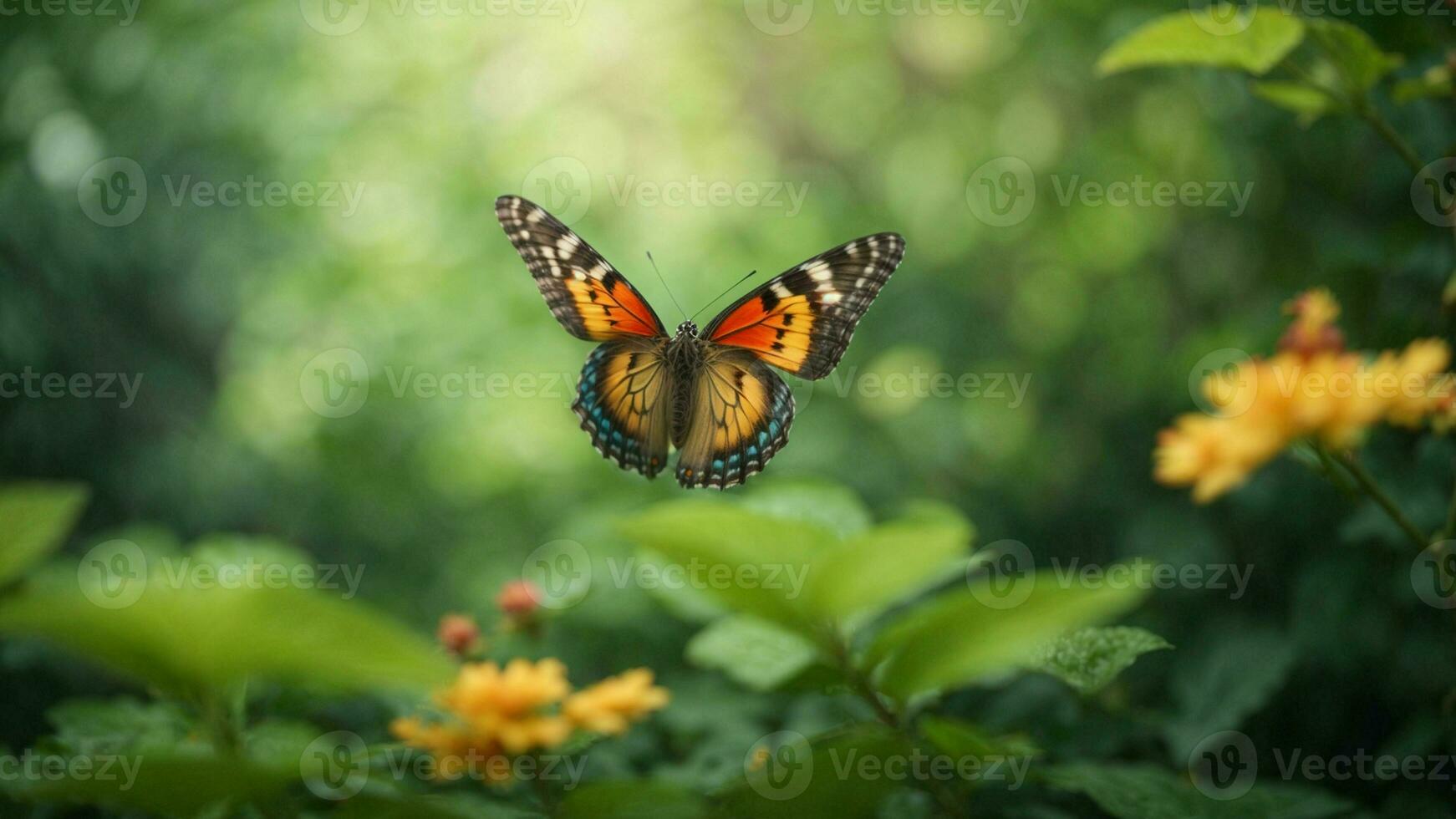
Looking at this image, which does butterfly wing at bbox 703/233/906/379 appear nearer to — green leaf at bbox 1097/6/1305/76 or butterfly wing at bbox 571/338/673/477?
butterfly wing at bbox 571/338/673/477

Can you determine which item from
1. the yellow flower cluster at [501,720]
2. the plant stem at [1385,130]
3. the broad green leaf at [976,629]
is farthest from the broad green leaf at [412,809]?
the plant stem at [1385,130]

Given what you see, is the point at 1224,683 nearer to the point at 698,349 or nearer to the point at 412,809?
the point at 698,349

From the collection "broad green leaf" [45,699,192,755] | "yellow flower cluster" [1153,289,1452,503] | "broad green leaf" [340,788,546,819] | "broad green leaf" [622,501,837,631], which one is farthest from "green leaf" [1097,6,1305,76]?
"broad green leaf" [45,699,192,755]

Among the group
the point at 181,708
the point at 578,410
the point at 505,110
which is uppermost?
the point at 505,110

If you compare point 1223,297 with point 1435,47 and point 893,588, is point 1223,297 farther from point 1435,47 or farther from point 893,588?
point 893,588

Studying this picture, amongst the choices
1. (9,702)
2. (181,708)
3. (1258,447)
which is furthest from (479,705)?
(9,702)

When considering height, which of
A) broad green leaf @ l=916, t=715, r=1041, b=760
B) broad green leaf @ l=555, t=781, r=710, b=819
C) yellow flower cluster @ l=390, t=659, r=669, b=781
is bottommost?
broad green leaf @ l=916, t=715, r=1041, b=760

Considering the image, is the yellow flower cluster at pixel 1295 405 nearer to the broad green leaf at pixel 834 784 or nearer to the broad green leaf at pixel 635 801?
the broad green leaf at pixel 834 784
